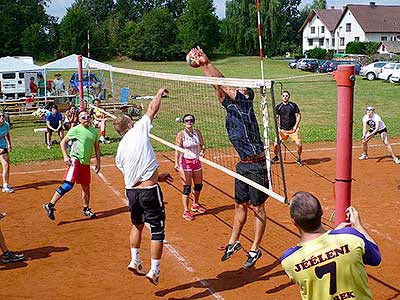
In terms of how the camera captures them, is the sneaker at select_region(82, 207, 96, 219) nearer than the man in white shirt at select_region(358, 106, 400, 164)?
Yes

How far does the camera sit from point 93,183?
12.7m

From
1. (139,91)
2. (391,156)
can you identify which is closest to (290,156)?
(391,156)

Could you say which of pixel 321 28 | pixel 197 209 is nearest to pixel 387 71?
pixel 197 209

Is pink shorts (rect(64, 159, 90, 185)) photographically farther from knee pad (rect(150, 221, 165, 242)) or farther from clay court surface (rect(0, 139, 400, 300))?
knee pad (rect(150, 221, 165, 242))

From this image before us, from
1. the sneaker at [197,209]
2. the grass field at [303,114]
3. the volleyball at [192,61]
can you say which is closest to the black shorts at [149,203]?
the volleyball at [192,61]

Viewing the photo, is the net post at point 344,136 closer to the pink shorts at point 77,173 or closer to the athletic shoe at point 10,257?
the athletic shoe at point 10,257

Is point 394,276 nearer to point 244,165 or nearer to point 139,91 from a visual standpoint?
point 244,165

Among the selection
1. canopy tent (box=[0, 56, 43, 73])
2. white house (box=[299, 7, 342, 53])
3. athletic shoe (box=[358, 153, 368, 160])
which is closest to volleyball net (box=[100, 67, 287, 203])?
athletic shoe (box=[358, 153, 368, 160])

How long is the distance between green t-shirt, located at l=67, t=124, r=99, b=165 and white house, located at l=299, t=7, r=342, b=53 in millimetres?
75306

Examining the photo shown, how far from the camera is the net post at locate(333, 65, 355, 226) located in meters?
4.66

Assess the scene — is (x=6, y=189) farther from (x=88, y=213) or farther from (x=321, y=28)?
(x=321, y=28)

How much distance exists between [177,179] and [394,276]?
6619 millimetres

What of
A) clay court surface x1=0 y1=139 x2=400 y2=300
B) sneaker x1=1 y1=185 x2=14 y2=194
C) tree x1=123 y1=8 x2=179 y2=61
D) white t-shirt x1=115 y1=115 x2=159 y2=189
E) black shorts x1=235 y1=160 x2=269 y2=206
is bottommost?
clay court surface x1=0 y1=139 x2=400 y2=300

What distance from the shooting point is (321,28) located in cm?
8362
